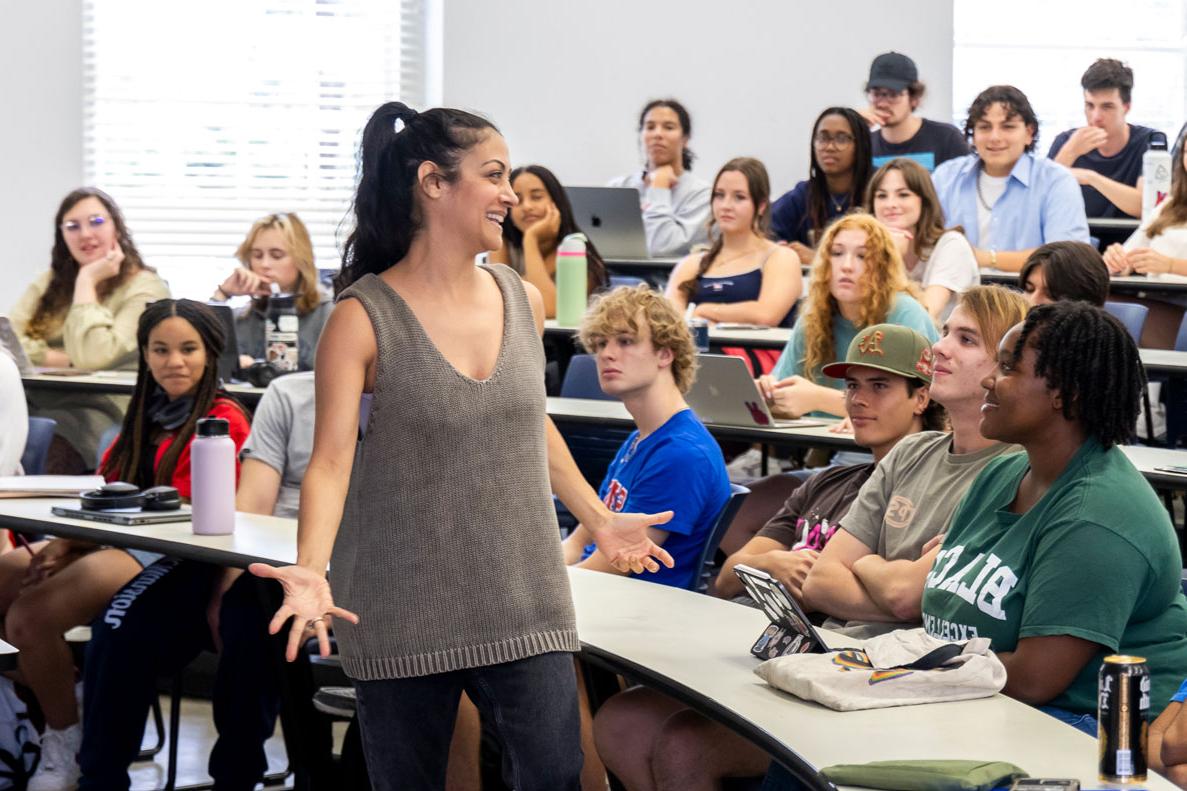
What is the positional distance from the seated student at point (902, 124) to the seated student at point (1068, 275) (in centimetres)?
281

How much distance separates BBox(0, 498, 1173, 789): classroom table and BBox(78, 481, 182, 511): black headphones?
256 millimetres

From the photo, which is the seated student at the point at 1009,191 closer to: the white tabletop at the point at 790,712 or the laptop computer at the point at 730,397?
the laptop computer at the point at 730,397

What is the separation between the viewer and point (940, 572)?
2.25 metres

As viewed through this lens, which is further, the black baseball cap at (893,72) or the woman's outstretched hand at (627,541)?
the black baseball cap at (893,72)

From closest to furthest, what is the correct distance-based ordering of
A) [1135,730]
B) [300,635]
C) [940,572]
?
[1135,730] < [300,635] < [940,572]

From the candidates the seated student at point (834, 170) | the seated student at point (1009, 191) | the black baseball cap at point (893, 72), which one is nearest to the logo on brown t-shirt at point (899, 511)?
Result: the seated student at point (1009, 191)

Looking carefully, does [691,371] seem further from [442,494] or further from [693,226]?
[693,226]

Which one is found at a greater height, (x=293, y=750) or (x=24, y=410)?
(x=24, y=410)

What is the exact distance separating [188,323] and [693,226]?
12.2 ft

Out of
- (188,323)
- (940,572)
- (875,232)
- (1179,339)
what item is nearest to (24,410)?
(188,323)

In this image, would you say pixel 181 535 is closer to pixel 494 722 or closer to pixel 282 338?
pixel 494 722

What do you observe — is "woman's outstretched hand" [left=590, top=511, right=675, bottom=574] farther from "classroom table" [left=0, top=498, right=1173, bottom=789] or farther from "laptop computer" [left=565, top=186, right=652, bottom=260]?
"laptop computer" [left=565, top=186, right=652, bottom=260]

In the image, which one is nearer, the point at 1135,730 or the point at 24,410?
the point at 1135,730

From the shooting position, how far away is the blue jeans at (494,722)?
75.7 inches
